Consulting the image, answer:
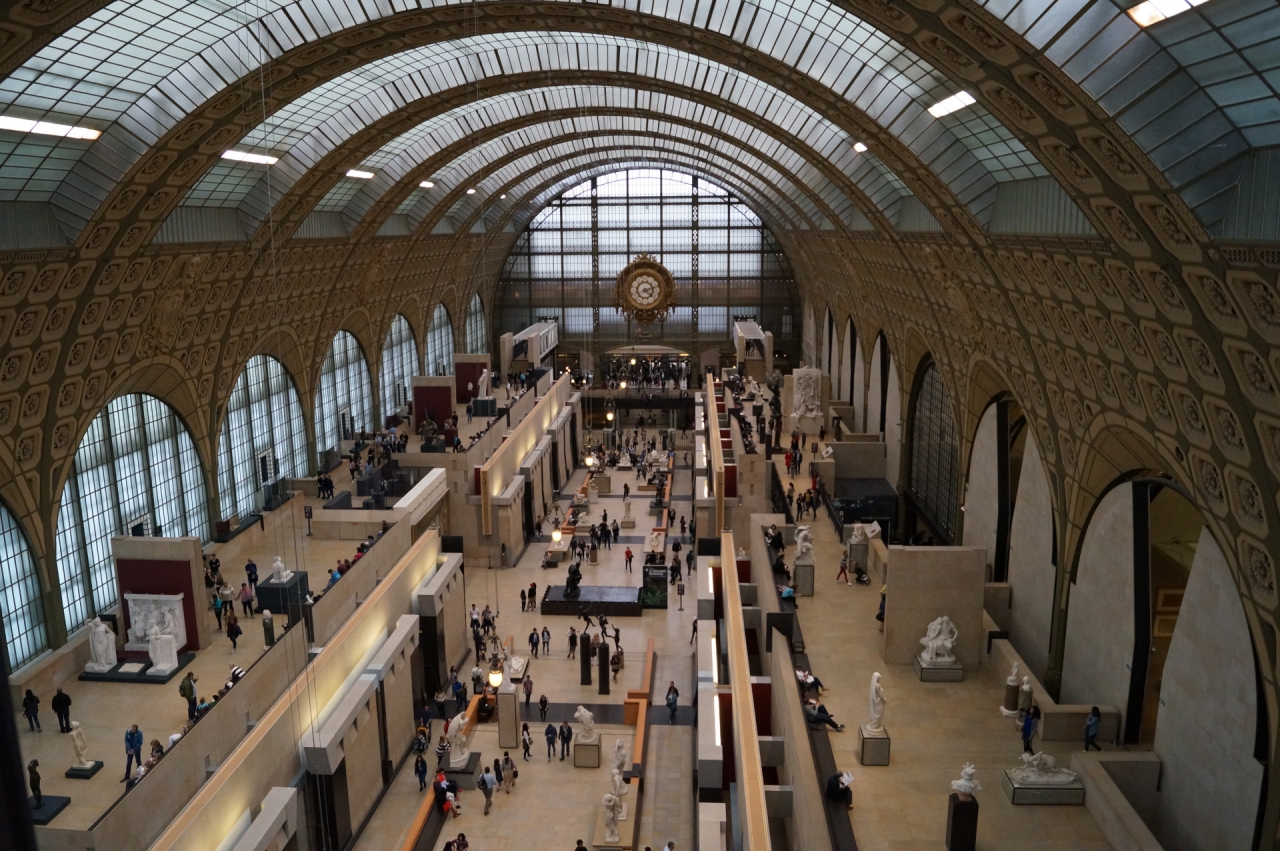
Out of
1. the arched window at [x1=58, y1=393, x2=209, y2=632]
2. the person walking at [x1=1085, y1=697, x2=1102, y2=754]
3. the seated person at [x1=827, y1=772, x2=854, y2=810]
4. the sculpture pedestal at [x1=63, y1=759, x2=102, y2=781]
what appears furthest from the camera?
the arched window at [x1=58, y1=393, x2=209, y2=632]

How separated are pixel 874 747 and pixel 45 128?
2031cm

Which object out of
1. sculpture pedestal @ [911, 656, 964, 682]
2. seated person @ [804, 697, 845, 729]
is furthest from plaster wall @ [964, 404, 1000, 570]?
seated person @ [804, 697, 845, 729]

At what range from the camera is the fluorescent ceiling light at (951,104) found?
18.6 meters

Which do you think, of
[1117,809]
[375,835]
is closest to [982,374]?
[1117,809]

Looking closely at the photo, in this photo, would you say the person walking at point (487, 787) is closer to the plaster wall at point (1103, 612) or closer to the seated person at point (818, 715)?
the seated person at point (818, 715)

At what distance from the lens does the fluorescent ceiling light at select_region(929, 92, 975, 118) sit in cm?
1860

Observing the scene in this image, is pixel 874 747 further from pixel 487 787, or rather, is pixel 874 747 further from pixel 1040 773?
pixel 487 787

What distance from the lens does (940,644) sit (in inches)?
798

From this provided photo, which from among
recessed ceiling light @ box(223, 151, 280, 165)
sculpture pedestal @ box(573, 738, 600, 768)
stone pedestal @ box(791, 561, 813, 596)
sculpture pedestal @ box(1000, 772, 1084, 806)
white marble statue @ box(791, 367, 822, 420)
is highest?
recessed ceiling light @ box(223, 151, 280, 165)

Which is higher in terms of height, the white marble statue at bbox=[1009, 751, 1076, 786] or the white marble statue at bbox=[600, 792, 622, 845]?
the white marble statue at bbox=[1009, 751, 1076, 786]

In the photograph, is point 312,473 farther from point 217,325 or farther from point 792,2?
point 792,2

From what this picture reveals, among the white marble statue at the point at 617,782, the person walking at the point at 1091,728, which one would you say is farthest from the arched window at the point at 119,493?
the person walking at the point at 1091,728

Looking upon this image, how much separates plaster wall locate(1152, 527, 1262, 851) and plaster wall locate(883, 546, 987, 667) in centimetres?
410

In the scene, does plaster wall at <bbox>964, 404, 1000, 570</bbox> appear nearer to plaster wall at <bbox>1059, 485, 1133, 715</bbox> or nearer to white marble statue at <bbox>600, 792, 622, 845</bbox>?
plaster wall at <bbox>1059, 485, 1133, 715</bbox>
